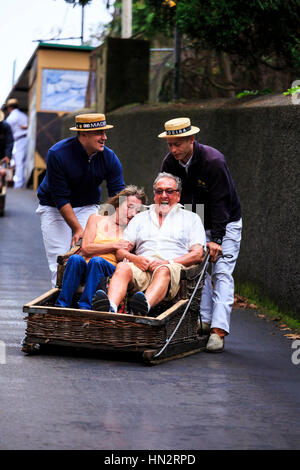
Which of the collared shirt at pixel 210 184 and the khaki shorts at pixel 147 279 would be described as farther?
the collared shirt at pixel 210 184

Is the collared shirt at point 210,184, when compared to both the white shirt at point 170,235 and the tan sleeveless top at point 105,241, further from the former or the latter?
the tan sleeveless top at point 105,241

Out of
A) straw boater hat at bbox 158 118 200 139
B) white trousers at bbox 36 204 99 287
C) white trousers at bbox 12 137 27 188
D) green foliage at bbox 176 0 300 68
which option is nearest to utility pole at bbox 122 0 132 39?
green foliage at bbox 176 0 300 68

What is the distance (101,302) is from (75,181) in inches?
75.9

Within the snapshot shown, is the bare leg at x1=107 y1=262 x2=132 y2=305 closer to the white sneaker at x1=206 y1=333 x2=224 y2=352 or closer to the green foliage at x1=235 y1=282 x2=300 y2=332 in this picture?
the white sneaker at x1=206 y1=333 x2=224 y2=352

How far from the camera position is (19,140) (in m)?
32.4

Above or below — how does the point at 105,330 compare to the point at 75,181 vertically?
below

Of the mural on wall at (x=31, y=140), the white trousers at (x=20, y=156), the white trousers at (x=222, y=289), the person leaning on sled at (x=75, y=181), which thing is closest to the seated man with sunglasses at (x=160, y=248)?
the white trousers at (x=222, y=289)

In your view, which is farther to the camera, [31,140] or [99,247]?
[31,140]

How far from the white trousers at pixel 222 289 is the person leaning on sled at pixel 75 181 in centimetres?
114

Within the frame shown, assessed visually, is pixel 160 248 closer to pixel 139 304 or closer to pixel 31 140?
pixel 139 304

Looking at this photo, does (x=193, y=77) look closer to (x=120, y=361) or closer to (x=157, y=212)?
(x=157, y=212)

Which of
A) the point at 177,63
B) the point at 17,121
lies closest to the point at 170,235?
the point at 177,63

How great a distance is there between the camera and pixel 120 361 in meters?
8.03

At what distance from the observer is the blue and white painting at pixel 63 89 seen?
2891cm
